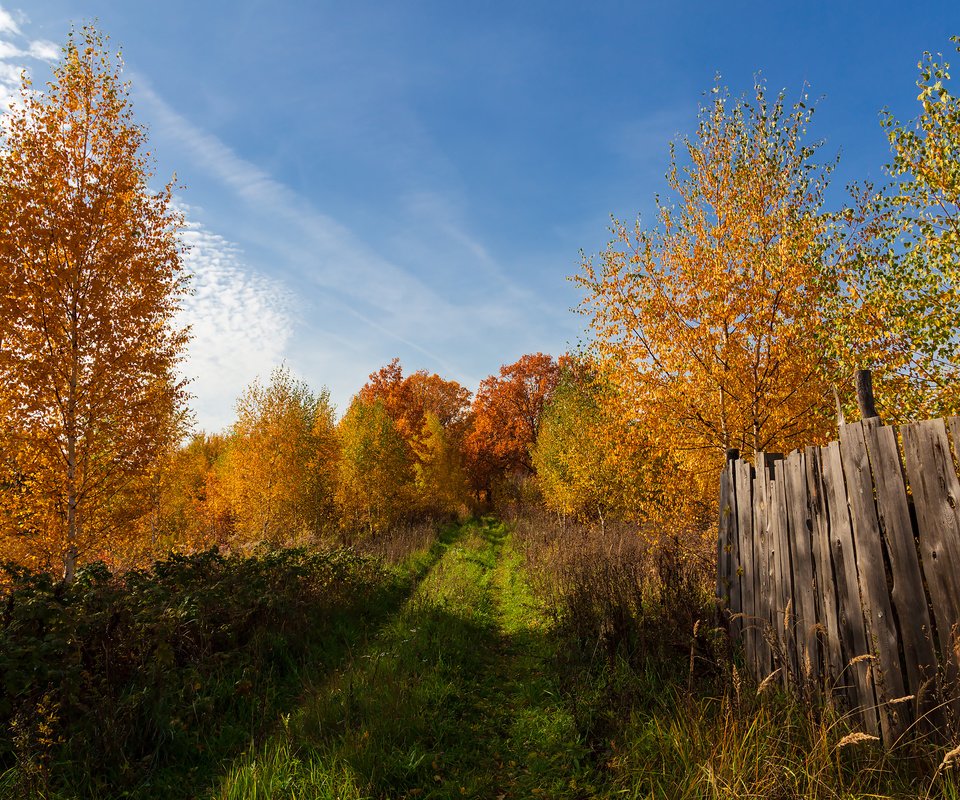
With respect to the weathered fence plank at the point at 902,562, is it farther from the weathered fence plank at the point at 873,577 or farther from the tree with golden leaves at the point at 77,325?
the tree with golden leaves at the point at 77,325

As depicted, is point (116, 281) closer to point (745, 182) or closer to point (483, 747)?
point (483, 747)

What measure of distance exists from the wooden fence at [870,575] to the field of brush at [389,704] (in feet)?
0.97

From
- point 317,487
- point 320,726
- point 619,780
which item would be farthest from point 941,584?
point 317,487

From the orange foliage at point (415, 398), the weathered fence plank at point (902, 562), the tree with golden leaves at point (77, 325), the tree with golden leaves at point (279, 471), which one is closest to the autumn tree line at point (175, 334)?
the tree with golden leaves at point (77, 325)

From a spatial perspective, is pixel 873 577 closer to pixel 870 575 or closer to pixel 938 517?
pixel 870 575

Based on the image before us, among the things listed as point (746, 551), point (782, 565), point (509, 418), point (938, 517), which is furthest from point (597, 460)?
point (509, 418)

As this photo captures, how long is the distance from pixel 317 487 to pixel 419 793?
59.0 ft

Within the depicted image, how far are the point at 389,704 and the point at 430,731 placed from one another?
18.6 inches

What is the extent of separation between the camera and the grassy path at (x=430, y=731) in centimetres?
390

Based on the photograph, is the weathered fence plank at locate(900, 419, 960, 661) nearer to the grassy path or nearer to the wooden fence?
the wooden fence

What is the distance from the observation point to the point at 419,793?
3.90 m

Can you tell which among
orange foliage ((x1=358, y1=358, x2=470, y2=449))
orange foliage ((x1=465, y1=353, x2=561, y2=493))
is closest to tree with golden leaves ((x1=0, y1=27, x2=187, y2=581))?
orange foliage ((x1=358, y1=358, x2=470, y2=449))

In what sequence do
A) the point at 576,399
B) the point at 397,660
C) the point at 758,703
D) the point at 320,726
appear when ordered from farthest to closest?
the point at 576,399
the point at 397,660
the point at 320,726
the point at 758,703

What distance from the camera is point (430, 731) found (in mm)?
4734
